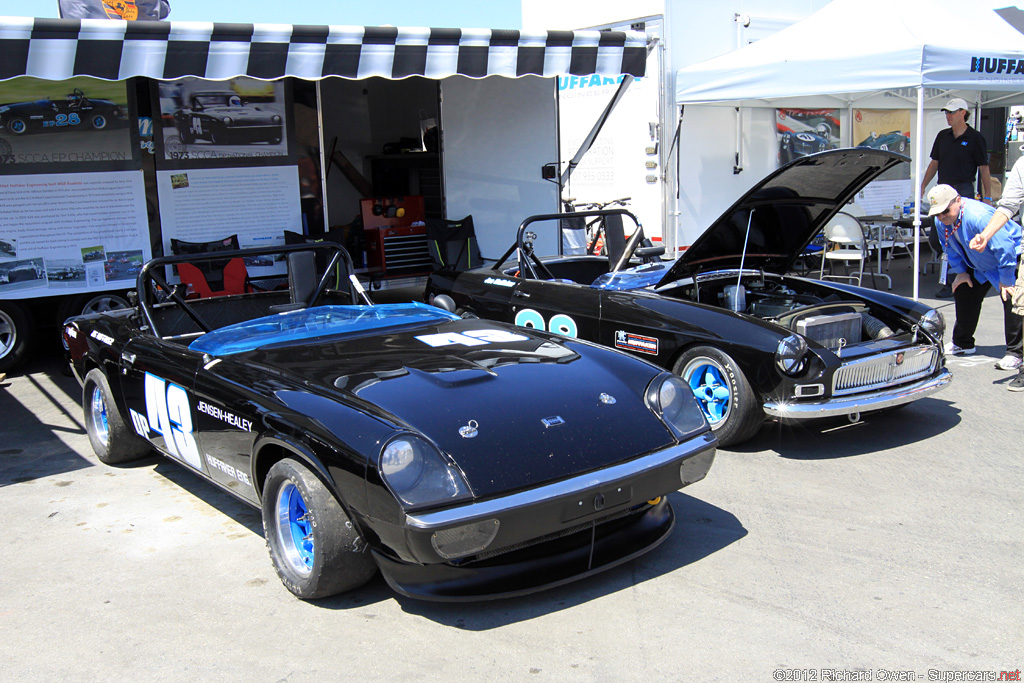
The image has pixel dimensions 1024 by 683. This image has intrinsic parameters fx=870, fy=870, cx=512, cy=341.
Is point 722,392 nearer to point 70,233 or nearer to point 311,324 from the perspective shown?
point 311,324

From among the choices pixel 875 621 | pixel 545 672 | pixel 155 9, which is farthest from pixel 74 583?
pixel 155 9

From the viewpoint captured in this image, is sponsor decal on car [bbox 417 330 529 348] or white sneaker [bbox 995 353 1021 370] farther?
white sneaker [bbox 995 353 1021 370]

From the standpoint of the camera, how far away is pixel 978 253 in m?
6.17

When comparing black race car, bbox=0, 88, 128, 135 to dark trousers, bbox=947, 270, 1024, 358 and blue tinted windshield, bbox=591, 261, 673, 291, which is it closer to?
blue tinted windshield, bbox=591, 261, 673, 291

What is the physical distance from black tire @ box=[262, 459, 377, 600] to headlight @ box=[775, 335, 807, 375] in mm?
2359

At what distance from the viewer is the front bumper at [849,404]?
4.37 meters

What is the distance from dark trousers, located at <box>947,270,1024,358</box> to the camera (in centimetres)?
626

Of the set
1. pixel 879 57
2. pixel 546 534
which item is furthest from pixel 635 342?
pixel 879 57

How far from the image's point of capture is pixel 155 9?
31.2 feet

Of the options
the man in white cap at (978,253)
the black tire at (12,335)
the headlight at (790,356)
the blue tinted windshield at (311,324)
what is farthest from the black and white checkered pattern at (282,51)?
the headlight at (790,356)

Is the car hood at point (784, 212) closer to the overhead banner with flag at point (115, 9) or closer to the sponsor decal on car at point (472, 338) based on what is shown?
the sponsor decal on car at point (472, 338)

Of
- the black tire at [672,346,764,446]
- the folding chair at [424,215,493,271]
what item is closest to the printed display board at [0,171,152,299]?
the folding chair at [424,215,493,271]

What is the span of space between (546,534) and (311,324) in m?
1.76

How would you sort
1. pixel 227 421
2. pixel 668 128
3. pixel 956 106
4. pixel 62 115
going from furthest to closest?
pixel 668 128, pixel 956 106, pixel 62 115, pixel 227 421
